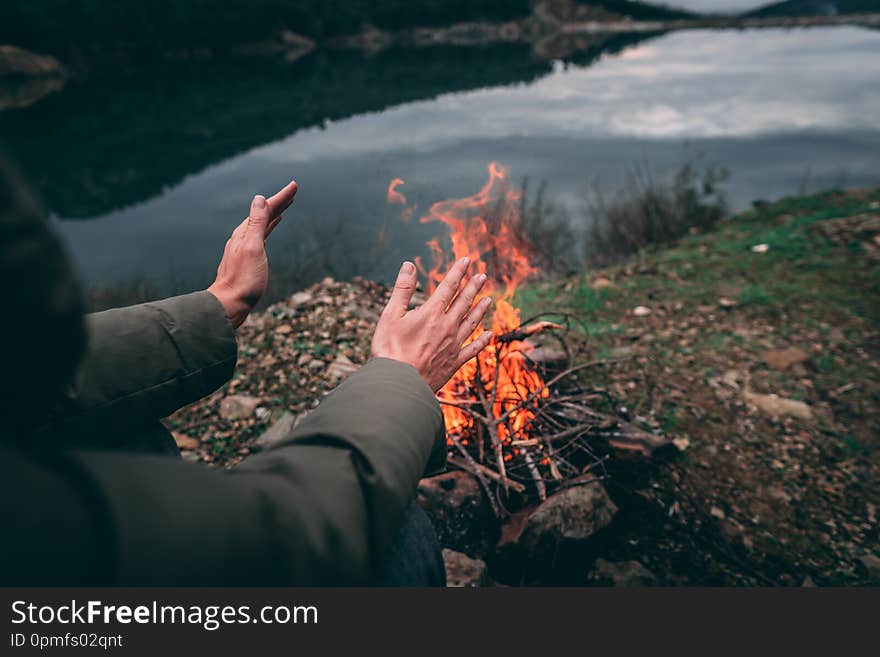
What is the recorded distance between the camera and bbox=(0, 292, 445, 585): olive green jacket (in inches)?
25.7

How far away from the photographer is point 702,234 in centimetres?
812

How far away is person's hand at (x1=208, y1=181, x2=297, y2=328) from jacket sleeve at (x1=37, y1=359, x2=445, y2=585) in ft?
3.11

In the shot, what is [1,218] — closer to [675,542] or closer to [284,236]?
[675,542]

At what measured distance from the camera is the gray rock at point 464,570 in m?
2.38

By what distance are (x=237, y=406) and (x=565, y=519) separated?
99.6 inches

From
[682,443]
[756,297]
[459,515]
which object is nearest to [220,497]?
[459,515]

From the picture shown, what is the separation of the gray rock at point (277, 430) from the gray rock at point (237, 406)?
0.28 meters

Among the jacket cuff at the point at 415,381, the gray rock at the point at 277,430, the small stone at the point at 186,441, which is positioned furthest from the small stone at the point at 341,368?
the jacket cuff at the point at 415,381

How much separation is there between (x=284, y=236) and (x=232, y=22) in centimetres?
3984

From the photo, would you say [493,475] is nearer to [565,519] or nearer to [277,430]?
[565,519]

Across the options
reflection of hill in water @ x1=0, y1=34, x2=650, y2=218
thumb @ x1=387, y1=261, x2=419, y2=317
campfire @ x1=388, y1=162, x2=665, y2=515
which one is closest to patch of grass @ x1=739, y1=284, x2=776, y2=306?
campfire @ x1=388, y1=162, x2=665, y2=515

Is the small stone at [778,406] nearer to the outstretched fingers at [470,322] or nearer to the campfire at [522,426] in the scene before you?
the campfire at [522,426]

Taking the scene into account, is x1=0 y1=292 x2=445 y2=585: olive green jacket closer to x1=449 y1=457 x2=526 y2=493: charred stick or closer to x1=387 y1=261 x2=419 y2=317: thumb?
x1=387 y1=261 x2=419 y2=317: thumb

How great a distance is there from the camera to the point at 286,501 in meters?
0.84
